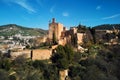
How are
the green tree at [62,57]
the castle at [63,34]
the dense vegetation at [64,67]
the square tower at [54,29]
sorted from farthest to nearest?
the square tower at [54,29] → the castle at [63,34] → the green tree at [62,57] → the dense vegetation at [64,67]

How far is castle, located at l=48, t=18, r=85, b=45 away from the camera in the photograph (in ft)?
108

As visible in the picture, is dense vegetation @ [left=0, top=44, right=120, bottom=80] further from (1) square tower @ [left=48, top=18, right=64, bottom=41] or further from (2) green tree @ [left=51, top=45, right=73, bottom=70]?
(1) square tower @ [left=48, top=18, right=64, bottom=41]

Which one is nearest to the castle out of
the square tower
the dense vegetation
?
the square tower

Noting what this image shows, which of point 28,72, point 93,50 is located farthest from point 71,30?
point 28,72

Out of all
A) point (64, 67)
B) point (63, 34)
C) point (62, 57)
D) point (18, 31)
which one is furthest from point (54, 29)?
point (18, 31)

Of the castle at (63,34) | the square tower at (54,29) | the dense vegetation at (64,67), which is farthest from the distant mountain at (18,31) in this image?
the dense vegetation at (64,67)

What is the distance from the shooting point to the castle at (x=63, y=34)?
33.0 m

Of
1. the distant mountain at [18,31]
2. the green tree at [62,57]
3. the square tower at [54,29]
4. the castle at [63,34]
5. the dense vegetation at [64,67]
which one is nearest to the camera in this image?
the dense vegetation at [64,67]

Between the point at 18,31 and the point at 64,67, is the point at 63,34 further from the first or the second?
the point at 18,31

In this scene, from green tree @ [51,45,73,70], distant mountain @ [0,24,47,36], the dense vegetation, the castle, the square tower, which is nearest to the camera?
the dense vegetation

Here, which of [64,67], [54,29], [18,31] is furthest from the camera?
[18,31]

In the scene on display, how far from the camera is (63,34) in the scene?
35.2m

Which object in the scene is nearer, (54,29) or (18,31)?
(54,29)

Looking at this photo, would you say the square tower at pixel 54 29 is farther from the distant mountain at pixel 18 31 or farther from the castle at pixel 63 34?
the distant mountain at pixel 18 31
